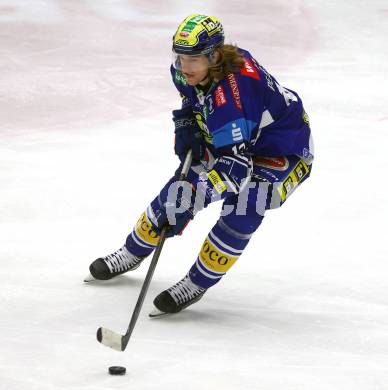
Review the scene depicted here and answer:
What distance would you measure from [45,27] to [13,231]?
4068 millimetres

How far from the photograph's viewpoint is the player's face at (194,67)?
376cm

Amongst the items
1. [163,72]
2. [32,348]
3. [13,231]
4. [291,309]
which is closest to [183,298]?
[291,309]

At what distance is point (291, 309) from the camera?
416 cm

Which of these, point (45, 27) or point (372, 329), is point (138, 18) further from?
point (372, 329)

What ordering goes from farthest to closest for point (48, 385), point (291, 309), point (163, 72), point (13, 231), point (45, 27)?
1. point (45, 27)
2. point (163, 72)
3. point (13, 231)
4. point (291, 309)
5. point (48, 385)

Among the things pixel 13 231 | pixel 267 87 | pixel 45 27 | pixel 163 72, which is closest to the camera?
pixel 267 87

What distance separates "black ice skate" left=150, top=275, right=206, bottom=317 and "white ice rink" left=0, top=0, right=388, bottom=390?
0.20ft

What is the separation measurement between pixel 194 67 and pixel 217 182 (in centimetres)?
42

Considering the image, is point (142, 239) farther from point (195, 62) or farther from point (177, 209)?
point (195, 62)

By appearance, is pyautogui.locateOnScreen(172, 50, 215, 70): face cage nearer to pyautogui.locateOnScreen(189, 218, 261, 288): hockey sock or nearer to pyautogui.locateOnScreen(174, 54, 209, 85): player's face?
Result: pyautogui.locateOnScreen(174, 54, 209, 85): player's face

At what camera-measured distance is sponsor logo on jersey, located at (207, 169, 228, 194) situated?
12.2 ft

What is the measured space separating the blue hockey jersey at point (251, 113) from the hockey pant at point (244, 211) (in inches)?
2.3

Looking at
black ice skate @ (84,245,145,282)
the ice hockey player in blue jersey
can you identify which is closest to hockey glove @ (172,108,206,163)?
the ice hockey player in blue jersey

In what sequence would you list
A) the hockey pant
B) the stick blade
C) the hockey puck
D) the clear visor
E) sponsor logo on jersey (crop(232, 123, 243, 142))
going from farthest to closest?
the hockey pant → the clear visor → sponsor logo on jersey (crop(232, 123, 243, 142)) → the stick blade → the hockey puck
